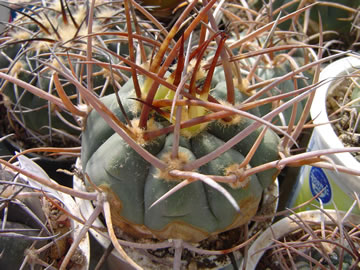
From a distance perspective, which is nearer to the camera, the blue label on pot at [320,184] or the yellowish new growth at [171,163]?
the yellowish new growth at [171,163]

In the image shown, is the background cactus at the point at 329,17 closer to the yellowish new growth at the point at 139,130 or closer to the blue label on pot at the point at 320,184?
the blue label on pot at the point at 320,184

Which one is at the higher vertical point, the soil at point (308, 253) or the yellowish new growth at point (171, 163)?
the yellowish new growth at point (171, 163)

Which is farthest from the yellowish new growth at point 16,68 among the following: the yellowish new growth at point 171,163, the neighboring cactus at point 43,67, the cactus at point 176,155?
the yellowish new growth at point 171,163

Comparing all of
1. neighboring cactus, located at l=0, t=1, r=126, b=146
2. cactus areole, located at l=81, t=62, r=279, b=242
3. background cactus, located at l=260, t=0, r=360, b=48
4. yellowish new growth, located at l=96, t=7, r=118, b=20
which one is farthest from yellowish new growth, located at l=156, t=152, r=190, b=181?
background cactus, located at l=260, t=0, r=360, b=48

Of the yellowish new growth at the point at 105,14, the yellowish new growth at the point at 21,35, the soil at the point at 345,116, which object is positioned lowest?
the soil at the point at 345,116

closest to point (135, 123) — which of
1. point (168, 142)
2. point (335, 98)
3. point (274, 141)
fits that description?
point (168, 142)

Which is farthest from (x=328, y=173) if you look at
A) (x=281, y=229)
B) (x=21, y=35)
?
(x=21, y=35)

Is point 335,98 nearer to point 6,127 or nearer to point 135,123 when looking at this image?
point 135,123

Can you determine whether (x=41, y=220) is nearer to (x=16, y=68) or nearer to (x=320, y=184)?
(x=16, y=68)
